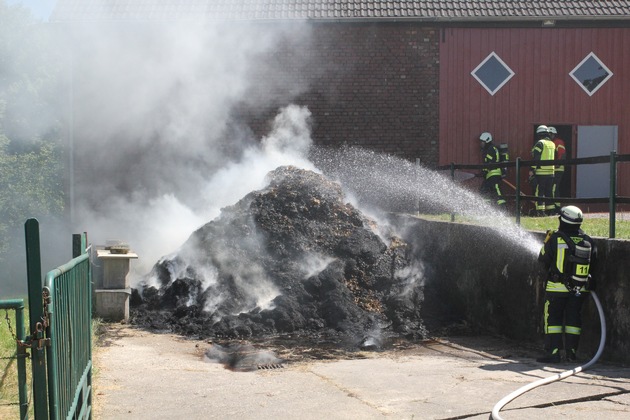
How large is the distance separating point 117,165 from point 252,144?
9.30 feet

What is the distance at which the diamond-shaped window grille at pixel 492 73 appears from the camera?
56.0ft

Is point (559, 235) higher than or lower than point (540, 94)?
lower

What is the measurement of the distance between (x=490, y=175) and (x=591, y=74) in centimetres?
429

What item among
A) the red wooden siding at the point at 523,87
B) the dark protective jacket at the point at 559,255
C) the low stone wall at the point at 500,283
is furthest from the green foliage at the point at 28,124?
the dark protective jacket at the point at 559,255

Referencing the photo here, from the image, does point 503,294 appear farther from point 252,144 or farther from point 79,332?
point 252,144

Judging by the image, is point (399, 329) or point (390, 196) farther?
point (390, 196)

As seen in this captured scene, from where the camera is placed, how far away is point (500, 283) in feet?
29.5

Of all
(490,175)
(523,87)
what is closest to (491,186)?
(490,175)

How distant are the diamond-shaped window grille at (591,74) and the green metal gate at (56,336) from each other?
14.8m

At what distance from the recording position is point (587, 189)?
17422mm

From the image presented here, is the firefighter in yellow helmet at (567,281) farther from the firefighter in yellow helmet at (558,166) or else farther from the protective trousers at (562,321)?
the firefighter in yellow helmet at (558,166)

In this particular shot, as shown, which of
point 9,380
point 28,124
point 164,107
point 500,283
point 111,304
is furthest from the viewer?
point 28,124

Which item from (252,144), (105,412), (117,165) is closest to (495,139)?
(252,144)

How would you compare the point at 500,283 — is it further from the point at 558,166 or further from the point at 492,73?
the point at 492,73
